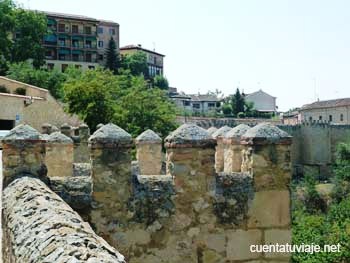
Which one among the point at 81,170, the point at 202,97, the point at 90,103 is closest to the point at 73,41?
the point at 202,97

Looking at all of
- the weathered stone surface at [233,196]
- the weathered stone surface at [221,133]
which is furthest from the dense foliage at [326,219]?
the weathered stone surface at [233,196]

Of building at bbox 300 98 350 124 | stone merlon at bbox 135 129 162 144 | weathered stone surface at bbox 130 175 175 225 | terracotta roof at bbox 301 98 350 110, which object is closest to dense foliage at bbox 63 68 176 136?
stone merlon at bbox 135 129 162 144

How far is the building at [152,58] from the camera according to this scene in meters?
102

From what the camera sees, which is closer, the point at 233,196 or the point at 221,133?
the point at 233,196

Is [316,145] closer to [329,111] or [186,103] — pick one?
[329,111]

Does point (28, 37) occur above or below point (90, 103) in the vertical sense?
above

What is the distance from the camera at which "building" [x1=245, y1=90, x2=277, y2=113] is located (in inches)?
4230

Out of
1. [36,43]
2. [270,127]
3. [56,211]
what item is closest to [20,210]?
[56,211]

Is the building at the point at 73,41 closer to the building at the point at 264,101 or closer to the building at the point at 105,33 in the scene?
the building at the point at 105,33

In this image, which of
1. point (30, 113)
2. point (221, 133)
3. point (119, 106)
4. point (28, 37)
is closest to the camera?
point (221, 133)

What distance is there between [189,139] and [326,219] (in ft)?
112

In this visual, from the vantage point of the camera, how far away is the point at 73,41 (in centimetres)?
8900

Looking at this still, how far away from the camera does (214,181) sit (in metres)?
6.60

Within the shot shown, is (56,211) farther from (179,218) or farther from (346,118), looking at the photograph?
(346,118)
